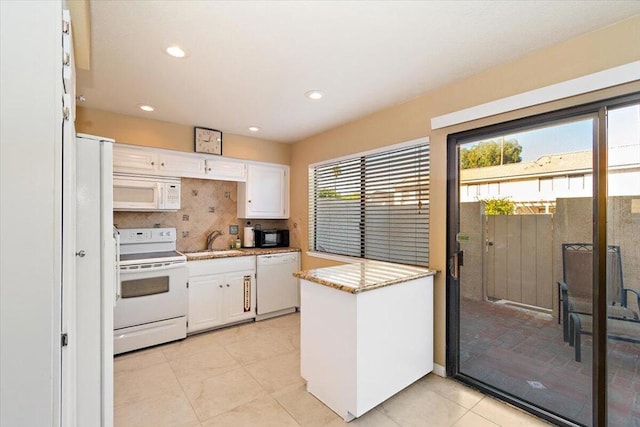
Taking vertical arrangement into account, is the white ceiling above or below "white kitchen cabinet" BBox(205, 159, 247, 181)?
above

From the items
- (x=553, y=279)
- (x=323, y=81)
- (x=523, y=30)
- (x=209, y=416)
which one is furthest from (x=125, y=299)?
(x=523, y=30)

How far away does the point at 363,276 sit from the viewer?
2283mm

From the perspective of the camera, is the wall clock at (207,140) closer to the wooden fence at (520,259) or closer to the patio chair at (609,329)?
the wooden fence at (520,259)

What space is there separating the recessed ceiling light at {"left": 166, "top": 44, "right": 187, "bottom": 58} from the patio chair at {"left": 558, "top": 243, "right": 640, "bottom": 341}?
9.33 feet

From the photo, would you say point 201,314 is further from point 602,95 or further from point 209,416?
point 602,95

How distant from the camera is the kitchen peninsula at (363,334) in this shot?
1945mm

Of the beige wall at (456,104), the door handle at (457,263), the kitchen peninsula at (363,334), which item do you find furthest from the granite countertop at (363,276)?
the beige wall at (456,104)

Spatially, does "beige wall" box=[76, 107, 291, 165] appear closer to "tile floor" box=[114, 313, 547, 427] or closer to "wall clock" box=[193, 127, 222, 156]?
"wall clock" box=[193, 127, 222, 156]

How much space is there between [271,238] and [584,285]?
336 centimetres

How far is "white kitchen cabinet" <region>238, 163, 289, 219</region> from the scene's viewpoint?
4.10 m

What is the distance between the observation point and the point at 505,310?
2.26m

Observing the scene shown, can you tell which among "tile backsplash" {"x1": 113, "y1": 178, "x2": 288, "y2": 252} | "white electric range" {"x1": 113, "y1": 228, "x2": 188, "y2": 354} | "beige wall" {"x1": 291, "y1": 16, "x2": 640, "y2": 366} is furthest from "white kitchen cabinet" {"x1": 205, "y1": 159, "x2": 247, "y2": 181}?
"white electric range" {"x1": 113, "y1": 228, "x2": 188, "y2": 354}

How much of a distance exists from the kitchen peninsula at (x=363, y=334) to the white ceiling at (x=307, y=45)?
1.56 metres

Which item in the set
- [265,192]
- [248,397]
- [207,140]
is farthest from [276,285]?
[207,140]
